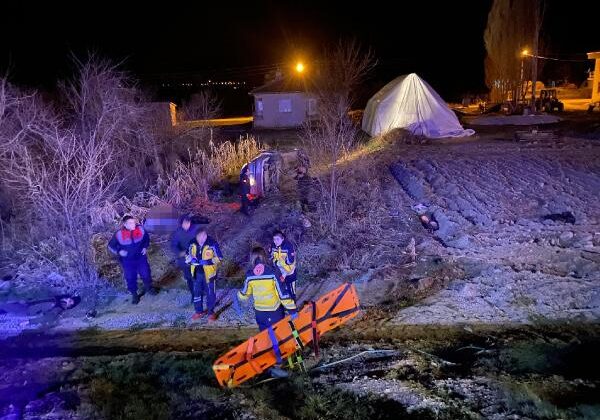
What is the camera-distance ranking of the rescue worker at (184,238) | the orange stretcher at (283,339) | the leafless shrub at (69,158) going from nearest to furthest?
1. the orange stretcher at (283,339)
2. the rescue worker at (184,238)
3. the leafless shrub at (69,158)

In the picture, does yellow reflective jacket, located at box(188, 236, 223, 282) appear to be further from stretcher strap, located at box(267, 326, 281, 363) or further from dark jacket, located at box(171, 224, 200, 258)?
stretcher strap, located at box(267, 326, 281, 363)

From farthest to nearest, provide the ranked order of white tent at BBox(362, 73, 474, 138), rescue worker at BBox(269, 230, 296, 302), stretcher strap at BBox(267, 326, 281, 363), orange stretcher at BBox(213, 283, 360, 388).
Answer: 1. white tent at BBox(362, 73, 474, 138)
2. rescue worker at BBox(269, 230, 296, 302)
3. stretcher strap at BBox(267, 326, 281, 363)
4. orange stretcher at BBox(213, 283, 360, 388)

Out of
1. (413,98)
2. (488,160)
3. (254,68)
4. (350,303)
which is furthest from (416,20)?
(350,303)

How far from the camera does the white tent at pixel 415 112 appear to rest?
880 inches

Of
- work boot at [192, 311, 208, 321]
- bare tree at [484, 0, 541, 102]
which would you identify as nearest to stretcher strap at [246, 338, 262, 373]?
work boot at [192, 311, 208, 321]

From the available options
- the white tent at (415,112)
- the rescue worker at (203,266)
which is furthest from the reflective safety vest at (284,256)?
the white tent at (415,112)

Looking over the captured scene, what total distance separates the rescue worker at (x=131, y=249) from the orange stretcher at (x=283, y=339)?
9.82 ft

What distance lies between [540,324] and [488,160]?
30.9ft

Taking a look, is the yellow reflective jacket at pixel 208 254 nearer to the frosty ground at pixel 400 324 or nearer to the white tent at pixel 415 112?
the frosty ground at pixel 400 324

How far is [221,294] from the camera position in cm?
869

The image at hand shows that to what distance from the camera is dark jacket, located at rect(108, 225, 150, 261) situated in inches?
318

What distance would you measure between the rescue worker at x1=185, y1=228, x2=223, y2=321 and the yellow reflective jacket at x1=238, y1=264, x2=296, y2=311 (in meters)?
1.46

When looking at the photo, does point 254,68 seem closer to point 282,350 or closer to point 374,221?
point 374,221

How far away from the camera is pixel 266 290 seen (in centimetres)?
607
